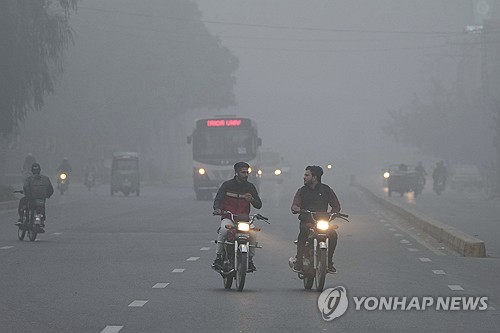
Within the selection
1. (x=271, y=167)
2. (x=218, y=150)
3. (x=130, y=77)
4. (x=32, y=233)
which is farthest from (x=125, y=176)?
(x=130, y=77)

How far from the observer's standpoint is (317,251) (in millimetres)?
15688

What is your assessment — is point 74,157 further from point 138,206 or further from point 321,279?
point 321,279

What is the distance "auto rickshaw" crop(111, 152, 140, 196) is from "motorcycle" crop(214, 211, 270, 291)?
42975mm

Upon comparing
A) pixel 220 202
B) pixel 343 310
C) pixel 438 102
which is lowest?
pixel 343 310

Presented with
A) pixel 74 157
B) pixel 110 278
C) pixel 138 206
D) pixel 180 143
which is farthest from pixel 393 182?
pixel 180 143

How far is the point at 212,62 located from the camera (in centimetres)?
11231

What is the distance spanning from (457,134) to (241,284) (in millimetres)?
87118

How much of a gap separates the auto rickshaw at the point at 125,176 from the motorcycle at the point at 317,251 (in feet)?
142

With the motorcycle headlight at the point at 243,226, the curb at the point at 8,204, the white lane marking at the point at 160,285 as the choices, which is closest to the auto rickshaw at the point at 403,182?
the curb at the point at 8,204

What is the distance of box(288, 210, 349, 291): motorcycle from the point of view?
15.6 metres

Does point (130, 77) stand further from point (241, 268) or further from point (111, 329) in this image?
point (111, 329)

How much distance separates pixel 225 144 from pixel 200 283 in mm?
36680

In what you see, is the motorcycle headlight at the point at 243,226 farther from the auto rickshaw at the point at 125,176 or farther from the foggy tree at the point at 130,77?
the foggy tree at the point at 130,77

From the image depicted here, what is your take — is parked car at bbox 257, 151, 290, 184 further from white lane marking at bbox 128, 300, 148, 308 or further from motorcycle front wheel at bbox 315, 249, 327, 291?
white lane marking at bbox 128, 300, 148, 308
